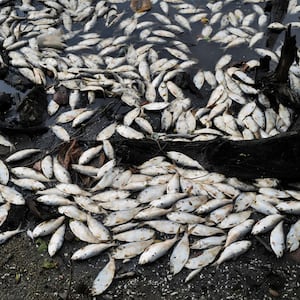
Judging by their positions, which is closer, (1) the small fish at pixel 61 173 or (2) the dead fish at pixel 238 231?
(2) the dead fish at pixel 238 231

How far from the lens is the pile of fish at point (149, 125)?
3.54 meters

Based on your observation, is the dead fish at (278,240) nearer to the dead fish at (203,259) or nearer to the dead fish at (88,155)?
the dead fish at (203,259)

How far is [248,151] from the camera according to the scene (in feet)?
12.3

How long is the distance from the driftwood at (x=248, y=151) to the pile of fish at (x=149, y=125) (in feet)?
0.25

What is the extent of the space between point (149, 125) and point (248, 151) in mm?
1036

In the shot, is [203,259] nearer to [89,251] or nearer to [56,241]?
[89,251]

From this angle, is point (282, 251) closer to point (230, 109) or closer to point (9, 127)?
point (230, 109)

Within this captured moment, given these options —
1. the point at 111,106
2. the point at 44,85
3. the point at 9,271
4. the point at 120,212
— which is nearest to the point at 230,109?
the point at 111,106

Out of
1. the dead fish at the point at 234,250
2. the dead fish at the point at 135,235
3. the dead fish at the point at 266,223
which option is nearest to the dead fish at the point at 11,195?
the dead fish at the point at 135,235

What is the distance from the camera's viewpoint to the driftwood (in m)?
3.60

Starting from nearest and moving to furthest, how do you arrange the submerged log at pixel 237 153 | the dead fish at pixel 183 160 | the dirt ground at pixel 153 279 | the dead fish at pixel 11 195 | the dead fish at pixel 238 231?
the dirt ground at pixel 153 279
the dead fish at pixel 238 231
the submerged log at pixel 237 153
the dead fish at pixel 11 195
the dead fish at pixel 183 160

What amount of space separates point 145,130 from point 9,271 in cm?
172

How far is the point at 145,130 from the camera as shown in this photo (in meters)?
4.34

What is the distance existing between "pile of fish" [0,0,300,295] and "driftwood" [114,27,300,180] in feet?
0.25
